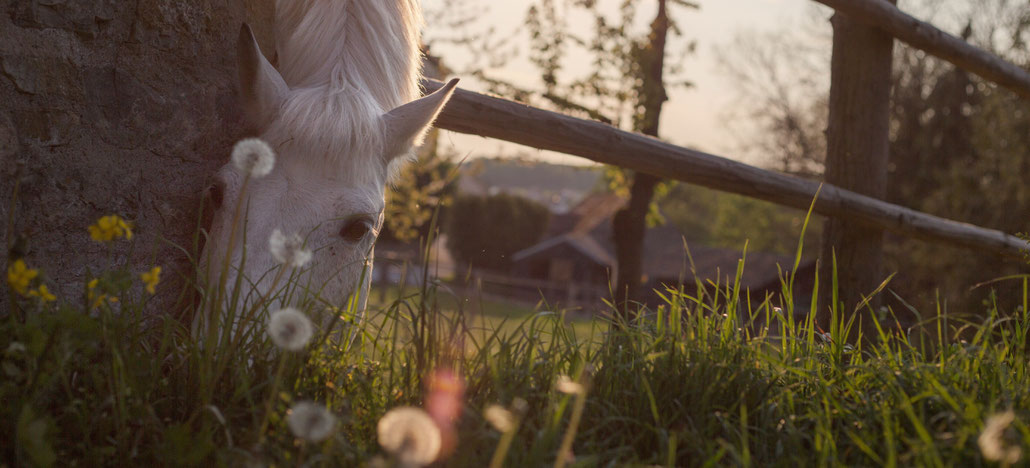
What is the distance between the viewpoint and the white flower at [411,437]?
0.97 m

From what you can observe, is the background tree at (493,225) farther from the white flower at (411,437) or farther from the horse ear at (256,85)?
the white flower at (411,437)

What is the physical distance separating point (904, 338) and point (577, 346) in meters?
0.99

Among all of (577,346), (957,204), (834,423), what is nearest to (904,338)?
(834,423)

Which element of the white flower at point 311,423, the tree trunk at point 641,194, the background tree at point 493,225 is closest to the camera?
the white flower at point 311,423

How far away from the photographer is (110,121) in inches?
80.6

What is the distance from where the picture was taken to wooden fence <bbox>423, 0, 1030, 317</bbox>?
326cm

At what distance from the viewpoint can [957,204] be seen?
Result: 1838 cm

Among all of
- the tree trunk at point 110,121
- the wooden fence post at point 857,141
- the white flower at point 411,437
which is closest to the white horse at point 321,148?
the tree trunk at point 110,121

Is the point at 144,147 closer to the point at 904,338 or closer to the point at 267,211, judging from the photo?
the point at 267,211

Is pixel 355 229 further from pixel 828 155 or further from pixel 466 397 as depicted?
pixel 828 155

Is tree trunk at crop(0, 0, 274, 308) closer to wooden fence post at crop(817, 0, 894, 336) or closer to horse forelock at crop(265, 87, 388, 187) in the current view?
horse forelock at crop(265, 87, 388, 187)

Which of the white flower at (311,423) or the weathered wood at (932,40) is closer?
the white flower at (311,423)

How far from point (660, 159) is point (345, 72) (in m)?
1.78

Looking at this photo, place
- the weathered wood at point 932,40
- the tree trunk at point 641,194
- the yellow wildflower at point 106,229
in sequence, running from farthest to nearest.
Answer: the tree trunk at point 641,194
the weathered wood at point 932,40
the yellow wildflower at point 106,229
